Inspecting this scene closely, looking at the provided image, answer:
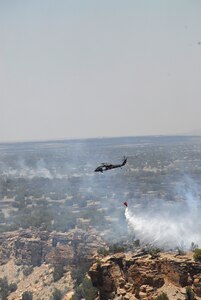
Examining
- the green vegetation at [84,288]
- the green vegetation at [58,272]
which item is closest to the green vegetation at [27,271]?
the green vegetation at [58,272]

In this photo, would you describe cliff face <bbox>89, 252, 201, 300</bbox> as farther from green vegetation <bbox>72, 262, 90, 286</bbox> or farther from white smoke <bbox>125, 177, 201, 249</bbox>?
white smoke <bbox>125, 177, 201, 249</bbox>

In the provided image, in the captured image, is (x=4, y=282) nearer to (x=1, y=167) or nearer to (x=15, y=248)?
(x=15, y=248)

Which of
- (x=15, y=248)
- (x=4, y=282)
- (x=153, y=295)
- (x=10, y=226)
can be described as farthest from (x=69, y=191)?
(x=153, y=295)

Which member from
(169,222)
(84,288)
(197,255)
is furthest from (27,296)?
(197,255)

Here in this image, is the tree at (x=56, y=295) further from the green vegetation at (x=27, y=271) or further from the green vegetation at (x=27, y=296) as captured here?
the green vegetation at (x=27, y=271)

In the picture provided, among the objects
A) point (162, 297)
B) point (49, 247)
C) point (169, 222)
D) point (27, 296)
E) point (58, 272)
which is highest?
point (162, 297)

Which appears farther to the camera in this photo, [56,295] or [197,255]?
[56,295]

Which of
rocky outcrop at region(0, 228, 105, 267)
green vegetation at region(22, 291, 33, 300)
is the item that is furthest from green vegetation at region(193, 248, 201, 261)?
rocky outcrop at region(0, 228, 105, 267)

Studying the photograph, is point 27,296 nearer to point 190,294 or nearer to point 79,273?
point 79,273

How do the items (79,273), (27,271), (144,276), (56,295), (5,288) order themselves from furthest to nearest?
(27,271) → (5,288) → (79,273) → (56,295) → (144,276)
